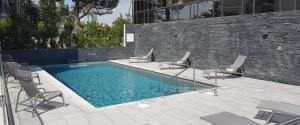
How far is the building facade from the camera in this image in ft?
40.8

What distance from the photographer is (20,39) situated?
1914 centimetres

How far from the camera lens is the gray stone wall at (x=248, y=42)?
1128 centimetres

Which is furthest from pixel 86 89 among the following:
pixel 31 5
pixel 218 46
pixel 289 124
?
pixel 31 5

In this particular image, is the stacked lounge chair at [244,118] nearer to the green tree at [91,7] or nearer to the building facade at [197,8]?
the building facade at [197,8]

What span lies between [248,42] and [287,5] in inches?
85.0

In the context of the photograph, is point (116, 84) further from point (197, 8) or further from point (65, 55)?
point (65, 55)

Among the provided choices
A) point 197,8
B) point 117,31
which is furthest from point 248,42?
point 117,31

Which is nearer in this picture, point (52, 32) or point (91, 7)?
point (52, 32)

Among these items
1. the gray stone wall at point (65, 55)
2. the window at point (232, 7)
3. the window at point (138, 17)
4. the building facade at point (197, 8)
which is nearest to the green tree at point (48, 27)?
the gray stone wall at point (65, 55)

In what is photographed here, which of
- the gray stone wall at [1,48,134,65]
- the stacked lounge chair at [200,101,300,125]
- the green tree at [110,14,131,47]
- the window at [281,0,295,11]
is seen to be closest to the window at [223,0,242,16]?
the window at [281,0,295,11]

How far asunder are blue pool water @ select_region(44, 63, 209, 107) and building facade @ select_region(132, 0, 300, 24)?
407cm

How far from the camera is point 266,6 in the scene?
41.5ft

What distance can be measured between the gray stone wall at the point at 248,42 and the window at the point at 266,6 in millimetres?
439

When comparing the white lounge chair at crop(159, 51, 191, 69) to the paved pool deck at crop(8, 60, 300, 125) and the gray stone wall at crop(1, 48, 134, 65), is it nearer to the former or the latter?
the paved pool deck at crop(8, 60, 300, 125)
